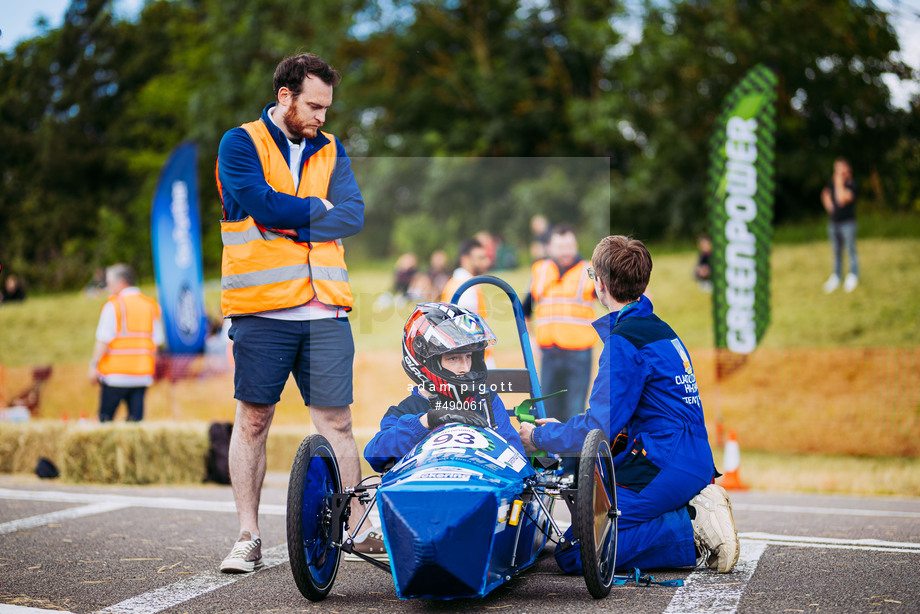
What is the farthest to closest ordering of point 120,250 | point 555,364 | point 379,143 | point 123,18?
point 123,18 < point 120,250 < point 379,143 < point 555,364

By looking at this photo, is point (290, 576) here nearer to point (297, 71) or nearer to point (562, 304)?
point (297, 71)

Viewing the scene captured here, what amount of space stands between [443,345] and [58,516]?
3.43 m

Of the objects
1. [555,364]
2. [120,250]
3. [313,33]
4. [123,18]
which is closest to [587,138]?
[313,33]

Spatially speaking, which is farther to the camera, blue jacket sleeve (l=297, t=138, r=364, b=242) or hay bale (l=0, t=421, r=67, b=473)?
hay bale (l=0, t=421, r=67, b=473)

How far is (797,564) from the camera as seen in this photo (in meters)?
4.60

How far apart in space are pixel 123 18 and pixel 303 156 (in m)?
43.9

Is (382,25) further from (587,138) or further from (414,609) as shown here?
(414,609)

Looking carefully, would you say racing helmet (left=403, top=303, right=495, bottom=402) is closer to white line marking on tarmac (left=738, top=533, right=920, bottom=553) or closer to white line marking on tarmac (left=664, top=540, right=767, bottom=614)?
white line marking on tarmac (left=664, top=540, right=767, bottom=614)

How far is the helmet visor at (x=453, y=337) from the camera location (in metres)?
4.07

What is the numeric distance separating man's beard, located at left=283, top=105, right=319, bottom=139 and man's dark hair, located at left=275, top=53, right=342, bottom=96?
98 mm

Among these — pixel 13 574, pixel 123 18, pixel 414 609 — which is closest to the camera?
pixel 414 609

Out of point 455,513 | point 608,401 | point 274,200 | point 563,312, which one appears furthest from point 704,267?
point 455,513

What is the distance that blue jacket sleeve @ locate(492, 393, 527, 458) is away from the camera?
4148mm

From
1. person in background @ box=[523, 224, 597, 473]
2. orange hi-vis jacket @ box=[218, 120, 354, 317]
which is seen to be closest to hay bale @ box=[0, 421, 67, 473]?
person in background @ box=[523, 224, 597, 473]
